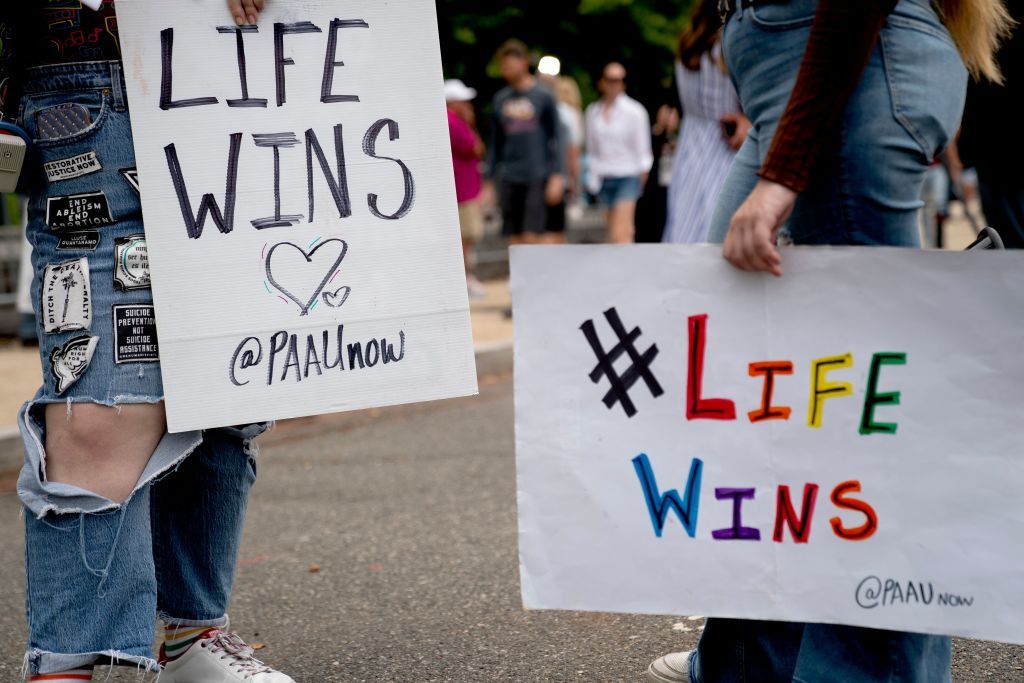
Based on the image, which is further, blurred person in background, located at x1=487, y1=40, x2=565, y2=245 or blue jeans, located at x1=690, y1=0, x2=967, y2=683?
blurred person in background, located at x1=487, y1=40, x2=565, y2=245

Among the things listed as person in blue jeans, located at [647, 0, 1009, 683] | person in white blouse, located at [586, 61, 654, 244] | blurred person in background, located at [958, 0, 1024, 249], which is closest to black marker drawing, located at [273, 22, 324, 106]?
person in blue jeans, located at [647, 0, 1009, 683]

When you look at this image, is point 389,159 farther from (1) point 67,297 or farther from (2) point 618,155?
(2) point 618,155

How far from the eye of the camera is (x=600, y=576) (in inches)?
74.4

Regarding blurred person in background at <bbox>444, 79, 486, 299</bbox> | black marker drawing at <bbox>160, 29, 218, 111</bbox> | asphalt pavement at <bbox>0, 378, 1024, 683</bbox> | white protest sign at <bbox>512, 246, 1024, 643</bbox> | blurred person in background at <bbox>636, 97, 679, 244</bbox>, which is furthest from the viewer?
blurred person in background at <bbox>444, 79, 486, 299</bbox>

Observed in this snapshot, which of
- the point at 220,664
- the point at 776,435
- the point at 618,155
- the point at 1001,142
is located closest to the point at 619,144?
the point at 618,155

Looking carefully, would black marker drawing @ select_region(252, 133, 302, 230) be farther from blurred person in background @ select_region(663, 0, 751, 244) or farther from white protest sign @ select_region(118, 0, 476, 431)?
blurred person in background @ select_region(663, 0, 751, 244)

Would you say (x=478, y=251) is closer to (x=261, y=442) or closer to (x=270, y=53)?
(x=261, y=442)

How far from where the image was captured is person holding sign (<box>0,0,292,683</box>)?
6.79 ft

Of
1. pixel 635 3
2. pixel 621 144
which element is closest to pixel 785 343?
pixel 621 144

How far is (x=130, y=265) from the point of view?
6.82 ft

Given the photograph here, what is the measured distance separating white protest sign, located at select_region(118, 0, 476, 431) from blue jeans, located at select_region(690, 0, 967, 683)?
536 mm

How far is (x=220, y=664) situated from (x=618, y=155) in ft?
27.1

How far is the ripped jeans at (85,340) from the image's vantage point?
6.79 feet

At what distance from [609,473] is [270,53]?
0.93m
